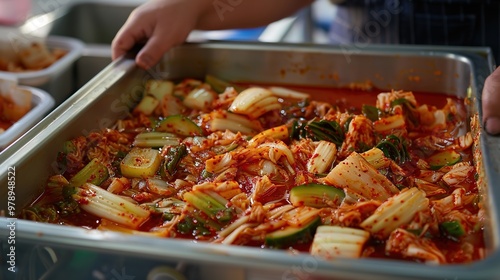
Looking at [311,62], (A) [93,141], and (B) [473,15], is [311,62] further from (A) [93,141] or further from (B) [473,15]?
(A) [93,141]

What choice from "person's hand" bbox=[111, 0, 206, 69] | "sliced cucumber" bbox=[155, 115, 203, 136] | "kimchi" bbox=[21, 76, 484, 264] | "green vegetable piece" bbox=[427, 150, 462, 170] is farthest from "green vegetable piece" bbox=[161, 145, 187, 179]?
"green vegetable piece" bbox=[427, 150, 462, 170]

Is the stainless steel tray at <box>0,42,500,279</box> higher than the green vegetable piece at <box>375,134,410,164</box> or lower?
higher

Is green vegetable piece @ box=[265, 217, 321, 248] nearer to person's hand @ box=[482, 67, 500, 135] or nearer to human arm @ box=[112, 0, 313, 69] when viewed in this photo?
person's hand @ box=[482, 67, 500, 135]

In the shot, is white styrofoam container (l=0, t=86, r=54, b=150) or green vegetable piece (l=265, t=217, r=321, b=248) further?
white styrofoam container (l=0, t=86, r=54, b=150)

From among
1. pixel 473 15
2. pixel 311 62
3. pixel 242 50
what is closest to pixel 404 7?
pixel 473 15

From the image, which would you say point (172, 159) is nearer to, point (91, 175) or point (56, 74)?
point (91, 175)
